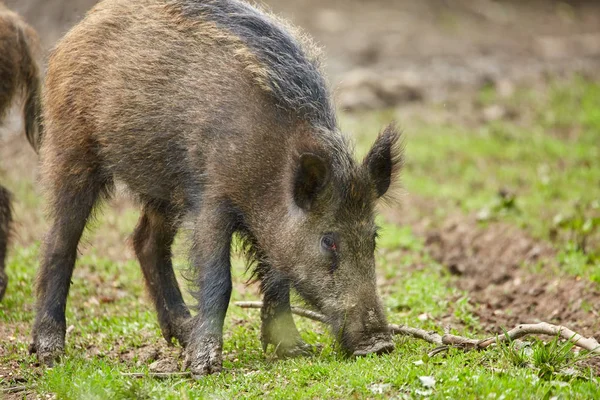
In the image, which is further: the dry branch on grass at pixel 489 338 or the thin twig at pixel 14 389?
the thin twig at pixel 14 389

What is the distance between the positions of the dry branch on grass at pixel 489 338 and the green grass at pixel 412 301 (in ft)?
0.25

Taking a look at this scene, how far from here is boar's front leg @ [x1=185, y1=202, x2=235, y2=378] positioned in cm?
569

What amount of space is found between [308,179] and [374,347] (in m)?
1.14

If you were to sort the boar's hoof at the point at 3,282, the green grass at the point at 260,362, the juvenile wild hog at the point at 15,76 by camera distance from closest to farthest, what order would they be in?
the green grass at the point at 260,362 → the boar's hoof at the point at 3,282 → the juvenile wild hog at the point at 15,76

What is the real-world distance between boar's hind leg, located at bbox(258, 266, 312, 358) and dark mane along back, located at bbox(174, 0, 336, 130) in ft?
3.74

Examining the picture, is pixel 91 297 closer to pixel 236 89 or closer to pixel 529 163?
pixel 236 89

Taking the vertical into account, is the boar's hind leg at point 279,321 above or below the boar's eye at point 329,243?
below

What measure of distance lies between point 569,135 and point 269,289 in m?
8.38

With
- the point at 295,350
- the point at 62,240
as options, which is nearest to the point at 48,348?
the point at 62,240

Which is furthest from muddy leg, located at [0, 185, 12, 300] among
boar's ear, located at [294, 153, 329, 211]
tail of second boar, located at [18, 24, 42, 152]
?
boar's ear, located at [294, 153, 329, 211]

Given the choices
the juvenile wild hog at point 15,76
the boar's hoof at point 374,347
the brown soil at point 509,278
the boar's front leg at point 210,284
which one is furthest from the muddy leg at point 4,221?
the brown soil at point 509,278

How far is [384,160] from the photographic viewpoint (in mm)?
6066

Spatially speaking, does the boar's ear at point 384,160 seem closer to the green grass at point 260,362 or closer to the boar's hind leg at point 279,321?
the boar's hind leg at point 279,321

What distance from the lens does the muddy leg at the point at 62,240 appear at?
6.36m
